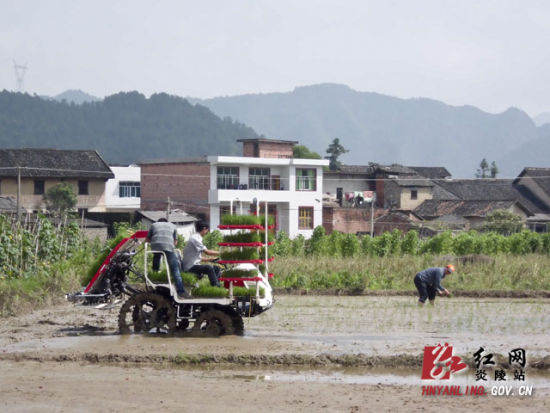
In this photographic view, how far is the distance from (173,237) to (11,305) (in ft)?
18.6

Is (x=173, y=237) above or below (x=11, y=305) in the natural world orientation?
above

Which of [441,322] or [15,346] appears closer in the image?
[15,346]

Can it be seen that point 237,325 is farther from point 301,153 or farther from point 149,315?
point 301,153

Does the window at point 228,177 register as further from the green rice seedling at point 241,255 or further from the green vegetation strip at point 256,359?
the green vegetation strip at point 256,359

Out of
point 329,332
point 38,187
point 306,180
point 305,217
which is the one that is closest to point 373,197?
point 306,180

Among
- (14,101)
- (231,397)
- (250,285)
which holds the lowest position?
(231,397)

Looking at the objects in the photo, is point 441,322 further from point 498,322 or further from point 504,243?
point 504,243

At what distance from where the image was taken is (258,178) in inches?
2405

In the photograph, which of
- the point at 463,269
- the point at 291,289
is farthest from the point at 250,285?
the point at 463,269

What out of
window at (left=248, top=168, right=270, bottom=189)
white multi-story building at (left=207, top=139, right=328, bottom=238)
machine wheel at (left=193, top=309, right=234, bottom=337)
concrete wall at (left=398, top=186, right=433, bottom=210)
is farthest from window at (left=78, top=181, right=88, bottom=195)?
machine wheel at (left=193, top=309, right=234, bottom=337)

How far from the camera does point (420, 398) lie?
33.6 feet

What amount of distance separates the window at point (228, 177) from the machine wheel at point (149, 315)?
43890 millimetres

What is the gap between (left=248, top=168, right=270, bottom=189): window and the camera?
199 ft

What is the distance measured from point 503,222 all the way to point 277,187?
15946 millimetres
